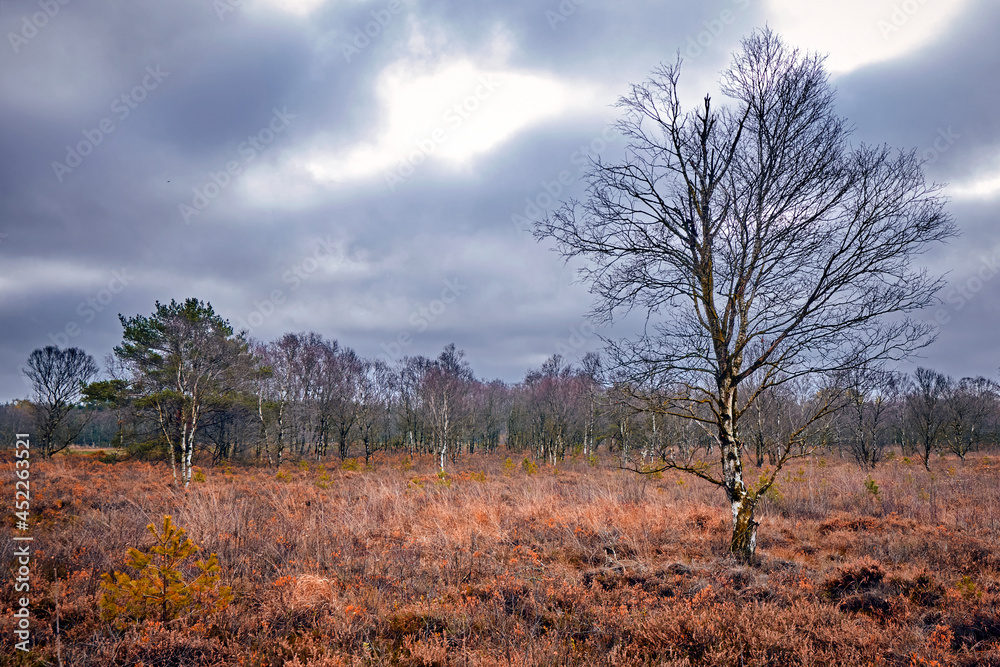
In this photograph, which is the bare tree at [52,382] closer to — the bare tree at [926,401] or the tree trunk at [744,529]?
the tree trunk at [744,529]

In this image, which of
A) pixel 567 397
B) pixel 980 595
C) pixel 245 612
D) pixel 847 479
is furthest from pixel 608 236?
pixel 567 397

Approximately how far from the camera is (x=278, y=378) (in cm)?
2919

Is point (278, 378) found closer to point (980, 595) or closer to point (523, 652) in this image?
point (523, 652)

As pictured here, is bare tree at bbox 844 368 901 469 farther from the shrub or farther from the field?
the shrub

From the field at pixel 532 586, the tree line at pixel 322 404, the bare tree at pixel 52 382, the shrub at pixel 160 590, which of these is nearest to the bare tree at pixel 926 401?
the tree line at pixel 322 404

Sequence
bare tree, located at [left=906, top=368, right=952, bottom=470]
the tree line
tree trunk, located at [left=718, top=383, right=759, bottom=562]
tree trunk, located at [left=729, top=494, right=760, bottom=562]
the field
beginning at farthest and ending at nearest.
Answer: bare tree, located at [left=906, top=368, right=952, bottom=470] → the tree line → tree trunk, located at [left=729, top=494, right=760, bottom=562] → tree trunk, located at [left=718, top=383, right=759, bottom=562] → the field

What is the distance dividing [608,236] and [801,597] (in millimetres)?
5262

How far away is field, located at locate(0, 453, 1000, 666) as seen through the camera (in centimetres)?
394

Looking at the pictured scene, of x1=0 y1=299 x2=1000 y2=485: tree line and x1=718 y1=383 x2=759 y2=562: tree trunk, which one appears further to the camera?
x1=0 y1=299 x2=1000 y2=485: tree line

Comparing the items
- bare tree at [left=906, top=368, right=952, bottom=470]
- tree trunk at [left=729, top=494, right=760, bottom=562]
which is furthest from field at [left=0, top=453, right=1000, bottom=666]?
bare tree at [left=906, top=368, right=952, bottom=470]

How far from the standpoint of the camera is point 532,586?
5.36m

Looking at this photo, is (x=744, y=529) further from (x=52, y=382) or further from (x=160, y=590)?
(x=52, y=382)

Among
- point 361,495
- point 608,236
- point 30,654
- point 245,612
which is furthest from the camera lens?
point 361,495

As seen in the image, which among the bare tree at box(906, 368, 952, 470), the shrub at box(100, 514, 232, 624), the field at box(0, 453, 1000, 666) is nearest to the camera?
the field at box(0, 453, 1000, 666)
